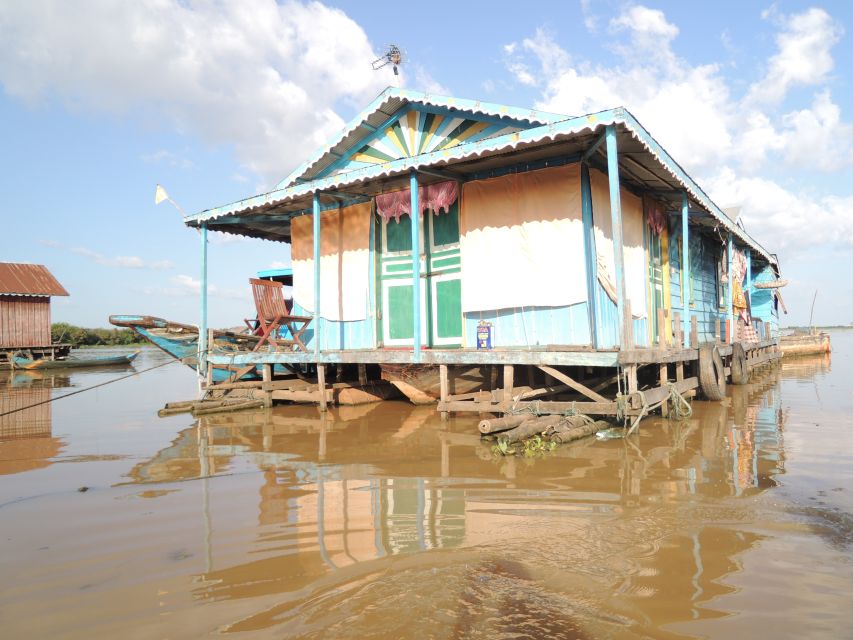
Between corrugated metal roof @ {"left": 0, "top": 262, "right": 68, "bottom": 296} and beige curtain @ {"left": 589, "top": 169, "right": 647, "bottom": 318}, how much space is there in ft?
85.8

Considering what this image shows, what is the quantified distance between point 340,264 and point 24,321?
2218 cm

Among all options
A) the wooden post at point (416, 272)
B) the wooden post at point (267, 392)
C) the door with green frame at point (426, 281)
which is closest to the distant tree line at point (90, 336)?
the wooden post at point (267, 392)

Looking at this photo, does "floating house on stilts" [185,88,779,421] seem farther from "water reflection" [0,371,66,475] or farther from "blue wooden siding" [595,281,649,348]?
"water reflection" [0,371,66,475]

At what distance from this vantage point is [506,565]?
2988 mm

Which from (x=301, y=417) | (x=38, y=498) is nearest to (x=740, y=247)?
(x=301, y=417)

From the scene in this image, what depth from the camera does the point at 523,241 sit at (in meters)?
8.24

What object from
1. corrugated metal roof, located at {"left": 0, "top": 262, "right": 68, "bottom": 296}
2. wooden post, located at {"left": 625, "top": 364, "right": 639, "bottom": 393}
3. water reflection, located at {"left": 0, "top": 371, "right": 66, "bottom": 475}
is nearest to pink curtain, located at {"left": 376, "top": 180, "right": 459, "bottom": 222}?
wooden post, located at {"left": 625, "top": 364, "right": 639, "bottom": 393}

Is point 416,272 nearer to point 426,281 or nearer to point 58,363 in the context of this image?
point 426,281

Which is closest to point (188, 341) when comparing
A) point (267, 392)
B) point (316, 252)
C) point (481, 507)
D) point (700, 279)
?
point (267, 392)

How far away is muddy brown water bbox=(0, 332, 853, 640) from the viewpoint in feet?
8.12

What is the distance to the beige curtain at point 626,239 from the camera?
8.09m

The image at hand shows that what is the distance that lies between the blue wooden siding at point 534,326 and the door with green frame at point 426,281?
0.53 m

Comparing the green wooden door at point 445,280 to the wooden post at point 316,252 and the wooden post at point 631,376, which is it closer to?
the wooden post at point 316,252

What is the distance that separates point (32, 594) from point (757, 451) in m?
6.27
